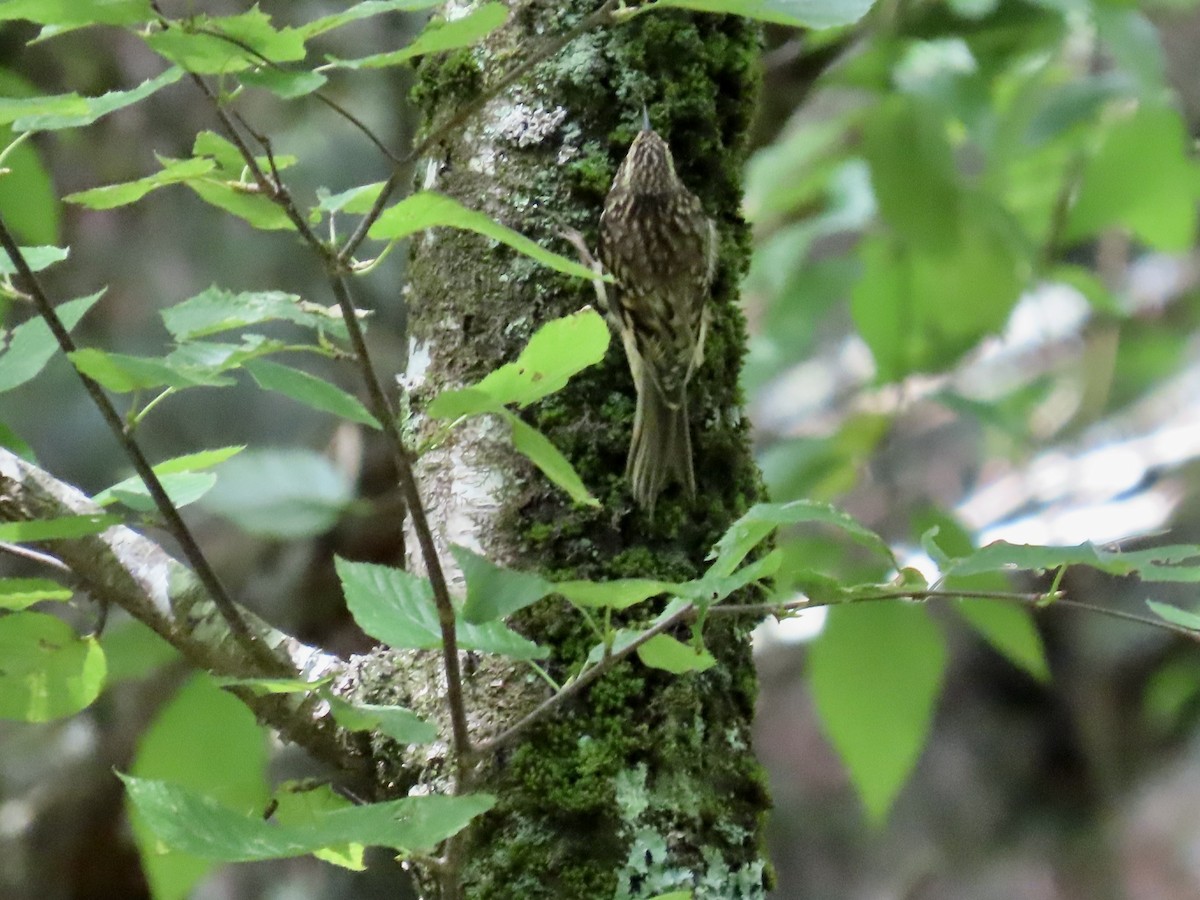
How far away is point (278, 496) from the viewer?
5.20 feet

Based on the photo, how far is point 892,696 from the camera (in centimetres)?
186

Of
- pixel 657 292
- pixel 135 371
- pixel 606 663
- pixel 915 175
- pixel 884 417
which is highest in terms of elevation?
pixel 915 175

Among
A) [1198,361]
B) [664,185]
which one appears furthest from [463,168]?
[1198,361]

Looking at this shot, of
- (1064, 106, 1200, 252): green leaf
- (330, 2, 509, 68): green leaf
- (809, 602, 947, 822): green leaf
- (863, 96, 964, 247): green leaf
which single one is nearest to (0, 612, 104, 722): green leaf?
(330, 2, 509, 68): green leaf

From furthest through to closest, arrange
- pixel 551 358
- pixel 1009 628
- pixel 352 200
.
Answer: pixel 1009 628
pixel 352 200
pixel 551 358

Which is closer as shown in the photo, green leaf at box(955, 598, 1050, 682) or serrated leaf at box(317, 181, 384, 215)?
serrated leaf at box(317, 181, 384, 215)

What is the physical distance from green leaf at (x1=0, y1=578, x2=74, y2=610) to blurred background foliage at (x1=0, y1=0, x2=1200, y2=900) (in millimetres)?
375

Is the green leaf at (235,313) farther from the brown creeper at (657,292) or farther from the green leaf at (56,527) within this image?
the brown creeper at (657,292)

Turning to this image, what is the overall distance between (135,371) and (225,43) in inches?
7.9

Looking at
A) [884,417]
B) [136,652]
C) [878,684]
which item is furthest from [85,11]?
[884,417]

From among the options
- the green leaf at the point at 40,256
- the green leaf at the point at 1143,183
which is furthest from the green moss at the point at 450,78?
the green leaf at the point at 1143,183

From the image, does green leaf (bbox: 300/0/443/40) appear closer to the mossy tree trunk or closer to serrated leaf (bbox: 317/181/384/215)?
serrated leaf (bbox: 317/181/384/215)

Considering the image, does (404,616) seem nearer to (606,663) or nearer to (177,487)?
(606,663)

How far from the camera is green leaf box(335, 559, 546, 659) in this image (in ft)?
2.66
